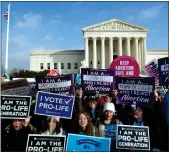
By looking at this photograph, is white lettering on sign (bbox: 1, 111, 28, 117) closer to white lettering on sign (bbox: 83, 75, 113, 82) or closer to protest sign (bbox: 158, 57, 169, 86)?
white lettering on sign (bbox: 83, 75, 113, 82)

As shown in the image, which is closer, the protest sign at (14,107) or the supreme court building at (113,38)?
the protest sign at (14,107)

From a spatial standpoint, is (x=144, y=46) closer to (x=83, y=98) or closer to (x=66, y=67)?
(x=66, y=67)

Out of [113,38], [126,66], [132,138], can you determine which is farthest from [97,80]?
[113,38]

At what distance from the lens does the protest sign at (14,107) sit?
544cm

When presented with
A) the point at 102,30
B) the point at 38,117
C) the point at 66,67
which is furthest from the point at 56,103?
the point at 66,67

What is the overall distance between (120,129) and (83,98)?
7.92 feet

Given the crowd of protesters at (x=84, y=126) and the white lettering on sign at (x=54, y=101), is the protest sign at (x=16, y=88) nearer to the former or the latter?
the crowd of protesters at (x=84, y=126)

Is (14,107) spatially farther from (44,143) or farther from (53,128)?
(44,143)

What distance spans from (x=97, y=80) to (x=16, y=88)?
2.01 m

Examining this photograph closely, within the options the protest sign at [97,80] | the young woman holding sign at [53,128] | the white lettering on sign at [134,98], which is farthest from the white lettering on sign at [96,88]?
the young woman holding sign at [53,128]

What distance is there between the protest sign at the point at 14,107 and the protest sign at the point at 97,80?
84.6 inches

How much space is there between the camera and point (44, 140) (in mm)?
4992

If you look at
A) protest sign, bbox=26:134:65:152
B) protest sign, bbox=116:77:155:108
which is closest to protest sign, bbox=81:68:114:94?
protest sign, bbox=116:77:155:108

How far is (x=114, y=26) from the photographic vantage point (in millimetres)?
71188
